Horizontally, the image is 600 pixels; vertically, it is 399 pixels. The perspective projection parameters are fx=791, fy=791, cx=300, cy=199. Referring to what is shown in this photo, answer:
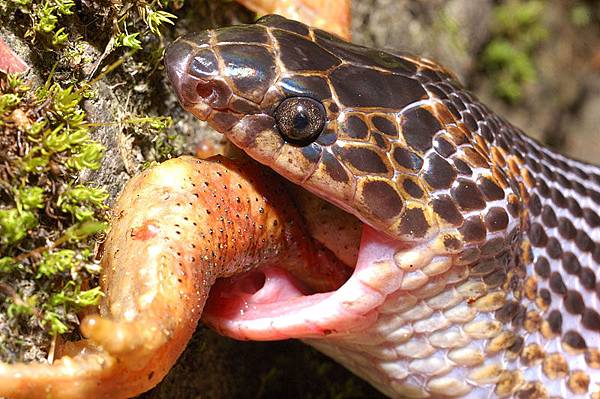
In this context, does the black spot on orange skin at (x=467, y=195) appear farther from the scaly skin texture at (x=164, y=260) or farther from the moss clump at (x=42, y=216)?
the moss clump at (x=42, y=216)

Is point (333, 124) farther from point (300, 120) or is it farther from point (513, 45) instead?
point (513, 45)

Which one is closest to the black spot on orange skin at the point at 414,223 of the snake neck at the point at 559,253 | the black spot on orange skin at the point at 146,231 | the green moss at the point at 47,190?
the snake neck at the point at 559,253

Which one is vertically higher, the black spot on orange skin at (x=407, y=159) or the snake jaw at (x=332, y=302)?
the black spot on orange skin at (x=407, y=159)

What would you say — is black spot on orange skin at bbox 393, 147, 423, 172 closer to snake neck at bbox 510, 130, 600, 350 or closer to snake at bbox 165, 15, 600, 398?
snake at bbox 165, 15, 600, 398

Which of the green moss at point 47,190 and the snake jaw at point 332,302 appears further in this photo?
the snake jaw at point 332,302

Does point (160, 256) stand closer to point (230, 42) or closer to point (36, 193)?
point (36, 193)

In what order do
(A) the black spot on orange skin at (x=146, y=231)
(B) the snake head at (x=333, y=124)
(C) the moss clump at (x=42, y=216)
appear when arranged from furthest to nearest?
(B) the snake head at (x=333, y=124) → (A) the black spot on orange skin at (x=146, y=231) → (C) the moss clump at (x=42, y=216)

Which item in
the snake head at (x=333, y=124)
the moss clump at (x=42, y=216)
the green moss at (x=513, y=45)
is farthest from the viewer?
the green moss at (x=513, y=45)
